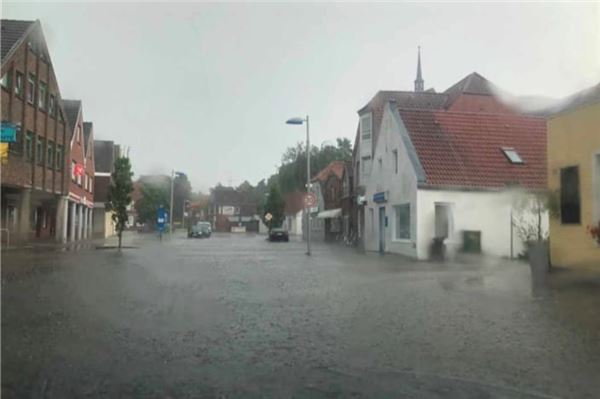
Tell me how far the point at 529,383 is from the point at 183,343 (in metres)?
2.62

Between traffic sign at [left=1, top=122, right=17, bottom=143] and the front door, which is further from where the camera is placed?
the front door

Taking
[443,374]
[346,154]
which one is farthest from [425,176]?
[346,154]

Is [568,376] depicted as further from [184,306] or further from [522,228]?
[184,306]

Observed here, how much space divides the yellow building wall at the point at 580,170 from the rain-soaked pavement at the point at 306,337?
36 centimetres

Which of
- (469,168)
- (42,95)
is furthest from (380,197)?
(42,95)

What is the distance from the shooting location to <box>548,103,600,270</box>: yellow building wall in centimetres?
677

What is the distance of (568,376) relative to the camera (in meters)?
3.90

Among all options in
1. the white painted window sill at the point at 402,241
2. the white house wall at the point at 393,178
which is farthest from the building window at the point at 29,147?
the white painted window sill at the point at 402,241

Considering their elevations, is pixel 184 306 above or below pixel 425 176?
below

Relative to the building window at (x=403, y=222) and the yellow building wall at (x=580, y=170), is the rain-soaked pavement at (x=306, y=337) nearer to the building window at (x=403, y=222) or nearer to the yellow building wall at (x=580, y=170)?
the yellow building wall at (x=580, y=170)

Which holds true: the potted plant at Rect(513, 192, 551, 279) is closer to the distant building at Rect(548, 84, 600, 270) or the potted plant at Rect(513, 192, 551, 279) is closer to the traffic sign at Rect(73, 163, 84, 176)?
the distant building at Rect(548, 84, 600, 270)

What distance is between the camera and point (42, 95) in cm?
507

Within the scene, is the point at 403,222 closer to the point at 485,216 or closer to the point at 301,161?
the point at 485,216

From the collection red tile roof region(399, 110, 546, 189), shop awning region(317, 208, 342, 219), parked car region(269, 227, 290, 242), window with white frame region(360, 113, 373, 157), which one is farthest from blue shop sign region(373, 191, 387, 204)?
parked car region(269, 227, 290, 242)
